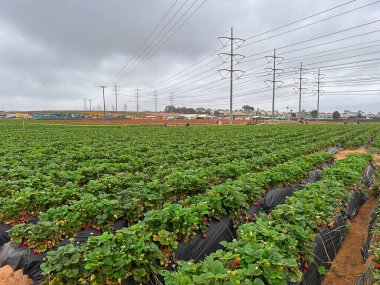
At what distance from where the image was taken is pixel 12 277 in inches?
151

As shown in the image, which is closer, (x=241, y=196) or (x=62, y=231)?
(x=62, y=231)

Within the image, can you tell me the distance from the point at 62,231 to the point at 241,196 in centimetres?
310

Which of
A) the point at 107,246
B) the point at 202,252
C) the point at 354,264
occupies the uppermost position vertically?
the point at 107,246

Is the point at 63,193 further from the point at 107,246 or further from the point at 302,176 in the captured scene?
the point at 302,176

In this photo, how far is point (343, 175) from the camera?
7.57 metres

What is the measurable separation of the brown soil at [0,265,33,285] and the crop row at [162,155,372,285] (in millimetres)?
2060

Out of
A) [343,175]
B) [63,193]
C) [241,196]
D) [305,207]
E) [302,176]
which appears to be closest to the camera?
[305,207]

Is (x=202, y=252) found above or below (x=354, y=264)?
above

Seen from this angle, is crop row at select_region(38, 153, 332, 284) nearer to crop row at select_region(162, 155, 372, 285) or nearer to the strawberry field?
the strawberry field

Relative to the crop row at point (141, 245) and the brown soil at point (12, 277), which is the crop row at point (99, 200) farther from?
the crop row at point (141, 245)

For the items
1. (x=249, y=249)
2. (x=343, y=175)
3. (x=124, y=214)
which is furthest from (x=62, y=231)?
(x=343, y=175)

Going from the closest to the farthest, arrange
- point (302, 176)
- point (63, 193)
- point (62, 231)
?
point (62, 231) → point (63, 193) → point (302, 176)

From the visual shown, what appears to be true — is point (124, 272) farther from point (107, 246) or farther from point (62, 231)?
point (62, 231)

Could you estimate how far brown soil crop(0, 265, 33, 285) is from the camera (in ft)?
12.2
